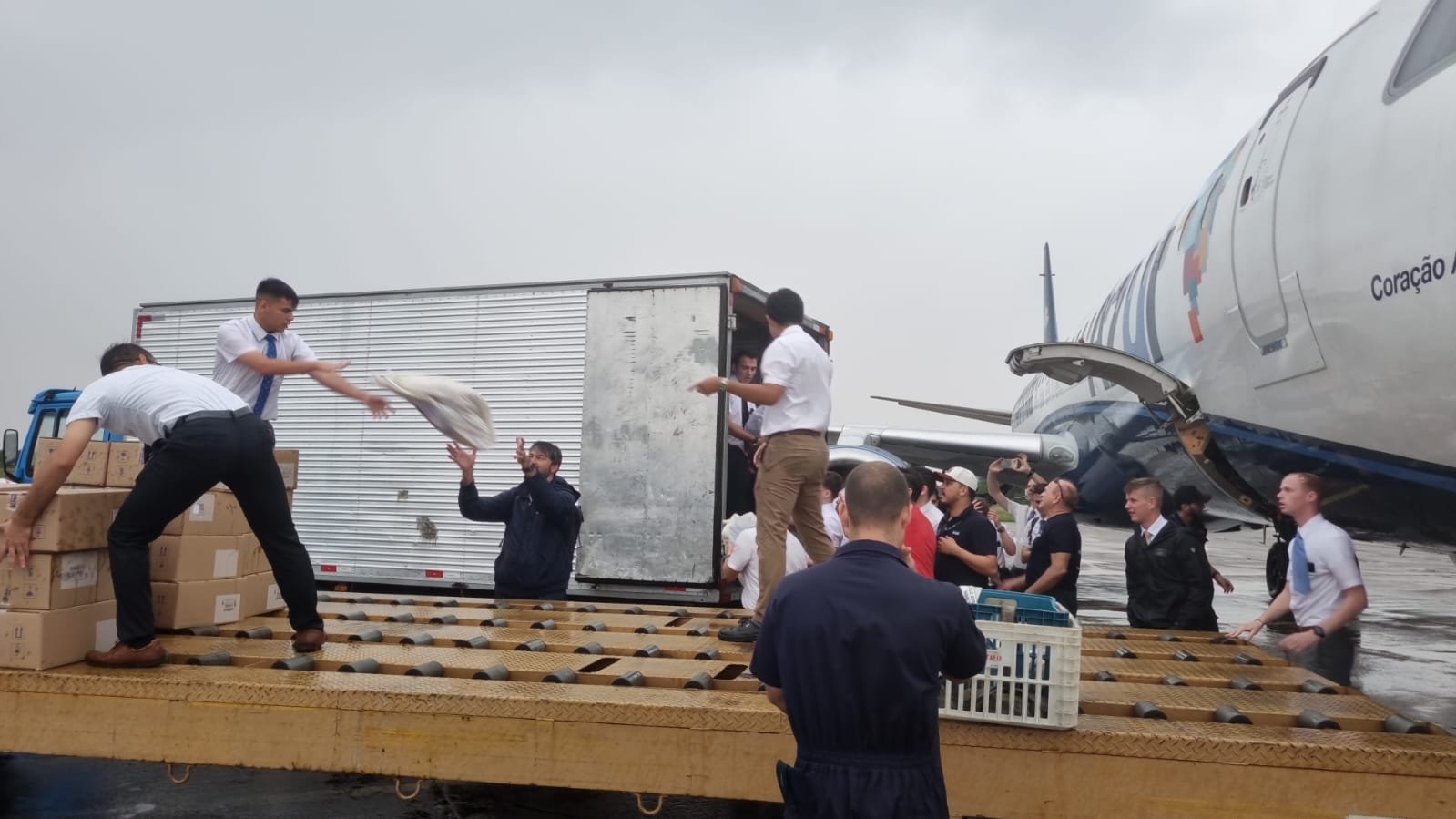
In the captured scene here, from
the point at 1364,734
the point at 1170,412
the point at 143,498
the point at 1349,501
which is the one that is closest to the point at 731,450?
the point at 1170,412

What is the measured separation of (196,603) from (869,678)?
3.58 m

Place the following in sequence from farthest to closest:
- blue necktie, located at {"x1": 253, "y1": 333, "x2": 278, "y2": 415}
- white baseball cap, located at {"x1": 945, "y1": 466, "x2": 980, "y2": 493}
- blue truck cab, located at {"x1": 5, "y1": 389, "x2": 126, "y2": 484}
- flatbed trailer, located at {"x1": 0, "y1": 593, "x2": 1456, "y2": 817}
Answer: blue truck cab, located at {"x1": 5, "y1": 389, "x2": 126, "y2": 484} < white baseball cap, located at {"x1": 945, "y1": 466, "x2": 980, "y2": 493} < blue necktie, located at {"x1": 253, "y1": 333, "x2": 278, "y2": 415} < flatbed trailer, located at {"x1": 0, "y1": 593, "x2": 1456, "y2": 817}

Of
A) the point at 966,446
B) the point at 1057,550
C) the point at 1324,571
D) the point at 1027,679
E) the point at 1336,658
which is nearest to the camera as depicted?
the point at 1027,679

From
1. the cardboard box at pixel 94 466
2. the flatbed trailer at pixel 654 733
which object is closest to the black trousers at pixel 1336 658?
the flatbed trailer at pixel 654 733

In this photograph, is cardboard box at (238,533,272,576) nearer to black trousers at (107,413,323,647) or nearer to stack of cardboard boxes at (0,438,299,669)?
stack of cardboard boxes at (0,438,299,669)

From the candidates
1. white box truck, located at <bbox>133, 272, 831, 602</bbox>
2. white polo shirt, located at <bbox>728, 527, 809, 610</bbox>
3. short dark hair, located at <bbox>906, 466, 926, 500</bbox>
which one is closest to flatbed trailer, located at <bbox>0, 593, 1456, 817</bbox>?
white polo shirt, located at <bbox>728, 527, 809, 610</bbox>

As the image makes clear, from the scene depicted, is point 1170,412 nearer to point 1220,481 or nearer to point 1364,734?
point 1220,481

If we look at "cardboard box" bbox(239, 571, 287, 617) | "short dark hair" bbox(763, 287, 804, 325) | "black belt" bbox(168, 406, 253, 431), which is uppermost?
"short dark hair" bbox(763, 287, 804, 325)

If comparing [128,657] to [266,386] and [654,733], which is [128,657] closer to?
[266,386]

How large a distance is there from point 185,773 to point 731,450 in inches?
204

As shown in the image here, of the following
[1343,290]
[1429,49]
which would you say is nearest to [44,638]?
[1343,290]

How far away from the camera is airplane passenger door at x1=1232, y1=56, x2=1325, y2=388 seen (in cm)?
538

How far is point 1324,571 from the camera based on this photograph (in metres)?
5.19

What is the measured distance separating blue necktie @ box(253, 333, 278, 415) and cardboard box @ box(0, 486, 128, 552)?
35.3 inches
